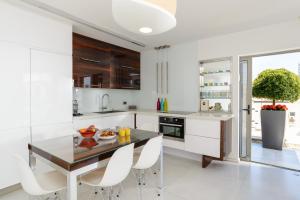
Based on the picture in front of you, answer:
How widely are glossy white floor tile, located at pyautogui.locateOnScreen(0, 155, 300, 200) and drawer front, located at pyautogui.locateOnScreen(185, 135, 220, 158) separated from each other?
0.31m

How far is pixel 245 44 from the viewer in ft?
10.2

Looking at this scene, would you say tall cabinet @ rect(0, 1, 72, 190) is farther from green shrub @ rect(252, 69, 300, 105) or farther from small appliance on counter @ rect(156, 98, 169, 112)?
→ green shrub @ rect(252, 69, 300, 105)

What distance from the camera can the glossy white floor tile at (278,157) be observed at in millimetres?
3135

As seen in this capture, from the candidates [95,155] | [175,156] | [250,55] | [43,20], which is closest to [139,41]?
[43,20]

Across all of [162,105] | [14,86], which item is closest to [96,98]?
[162,105]

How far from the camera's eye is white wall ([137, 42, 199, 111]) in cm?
372

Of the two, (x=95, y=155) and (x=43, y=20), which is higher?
(x=43, y=20)

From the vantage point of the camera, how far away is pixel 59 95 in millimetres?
2701

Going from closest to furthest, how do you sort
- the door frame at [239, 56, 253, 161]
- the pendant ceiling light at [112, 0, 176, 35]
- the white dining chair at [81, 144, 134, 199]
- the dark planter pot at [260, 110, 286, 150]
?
the pendant ceiling light at [112, 0, 176, 35] < the white dining chair at [81, 144, 134, 199] < the door frame at [239, 56, 253, 161] < the dark planter pot at [260, 110, 286, 150]

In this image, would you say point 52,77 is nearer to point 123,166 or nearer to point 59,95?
point 59,95

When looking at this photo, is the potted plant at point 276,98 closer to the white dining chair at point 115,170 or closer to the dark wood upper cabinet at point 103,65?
the dark wood upper cabinet at point 103,65

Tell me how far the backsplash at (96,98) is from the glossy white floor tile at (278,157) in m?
3.12

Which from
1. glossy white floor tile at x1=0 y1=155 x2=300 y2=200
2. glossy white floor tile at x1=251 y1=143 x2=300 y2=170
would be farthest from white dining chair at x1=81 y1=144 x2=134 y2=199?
glossy white floor tile at x1=251 y1=143 x2=300 y2=170

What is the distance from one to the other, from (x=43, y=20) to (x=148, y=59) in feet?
8.02
